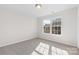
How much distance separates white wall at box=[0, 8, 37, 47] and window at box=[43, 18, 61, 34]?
4.01ft

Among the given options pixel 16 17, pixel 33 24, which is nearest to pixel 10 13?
pixel 16 17

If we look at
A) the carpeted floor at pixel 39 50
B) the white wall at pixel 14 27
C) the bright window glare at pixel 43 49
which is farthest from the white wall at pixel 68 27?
the white wall at pixel 14 27

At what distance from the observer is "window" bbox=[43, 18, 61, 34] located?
4.82m

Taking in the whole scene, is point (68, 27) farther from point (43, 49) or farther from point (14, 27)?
point (14, 27)

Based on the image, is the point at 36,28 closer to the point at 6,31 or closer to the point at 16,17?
the point at 16,17

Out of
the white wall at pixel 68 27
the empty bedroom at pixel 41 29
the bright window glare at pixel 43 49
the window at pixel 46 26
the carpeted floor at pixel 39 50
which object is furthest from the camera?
the window at pixel 46 26

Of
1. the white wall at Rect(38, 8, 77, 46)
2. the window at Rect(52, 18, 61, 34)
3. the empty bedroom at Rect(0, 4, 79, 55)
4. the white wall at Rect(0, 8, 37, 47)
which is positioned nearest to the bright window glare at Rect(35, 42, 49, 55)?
the empty bedroom at Rect(0, 4, 79, 55)

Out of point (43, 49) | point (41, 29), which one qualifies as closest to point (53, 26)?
point (41, 29)

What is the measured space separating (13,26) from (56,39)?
10.6ft

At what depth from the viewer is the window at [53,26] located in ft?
15.8

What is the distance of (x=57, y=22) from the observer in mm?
4930

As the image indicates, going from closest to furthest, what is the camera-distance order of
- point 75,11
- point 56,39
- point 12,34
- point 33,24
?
point 75,11 < point 12,34 < point 56,39 < point 33,24

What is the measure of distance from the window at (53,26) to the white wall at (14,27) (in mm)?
1223

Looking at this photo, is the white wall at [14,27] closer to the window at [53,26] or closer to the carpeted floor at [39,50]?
the carpeted floor at [39,50]
